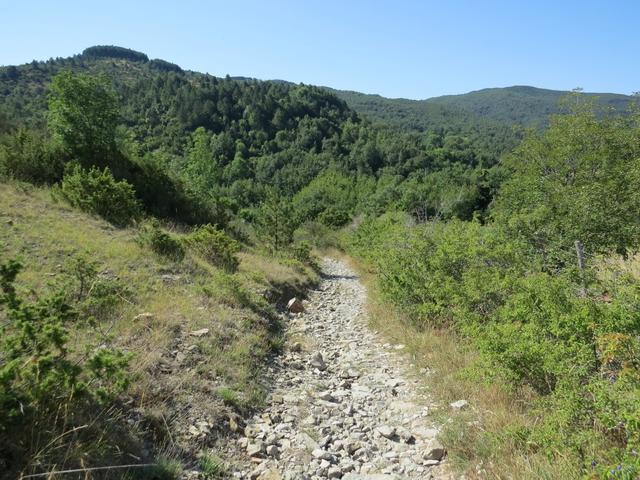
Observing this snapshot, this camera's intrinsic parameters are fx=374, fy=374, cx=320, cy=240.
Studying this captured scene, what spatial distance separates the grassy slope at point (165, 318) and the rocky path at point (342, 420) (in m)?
0.53

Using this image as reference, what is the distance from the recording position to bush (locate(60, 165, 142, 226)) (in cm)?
1309

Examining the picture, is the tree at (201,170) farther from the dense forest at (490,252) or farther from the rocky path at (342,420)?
the rocky path at (342,420)

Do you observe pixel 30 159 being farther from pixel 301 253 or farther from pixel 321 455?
pixel 321 455

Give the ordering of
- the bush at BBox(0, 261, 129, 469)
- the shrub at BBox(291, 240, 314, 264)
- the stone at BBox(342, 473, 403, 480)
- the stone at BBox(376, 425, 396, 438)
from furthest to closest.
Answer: the shrub at BBox(291, 240, 314, 264)
the stone at BBox(376, 425, 396, 438)
the stone at BBox(342, 473, 403, 480)
the bush at BBox(0, 261, 129, 469)

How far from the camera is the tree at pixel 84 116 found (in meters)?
16.1

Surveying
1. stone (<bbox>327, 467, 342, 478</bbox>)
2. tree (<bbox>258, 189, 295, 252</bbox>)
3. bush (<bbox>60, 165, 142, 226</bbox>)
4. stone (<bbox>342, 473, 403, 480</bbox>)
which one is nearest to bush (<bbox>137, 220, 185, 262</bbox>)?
bush (<bbox>60, 165, 142, 226</bbox>)

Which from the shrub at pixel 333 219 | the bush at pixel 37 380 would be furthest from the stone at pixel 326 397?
the shrub at pixel 333 219

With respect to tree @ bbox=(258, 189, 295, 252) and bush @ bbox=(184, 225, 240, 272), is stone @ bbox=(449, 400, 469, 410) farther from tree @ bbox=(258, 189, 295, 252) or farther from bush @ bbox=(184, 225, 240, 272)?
tree @ bbox=(258, 189, 295, 252)

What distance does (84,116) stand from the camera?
1662cm

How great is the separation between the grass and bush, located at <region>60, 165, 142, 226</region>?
11.4 m

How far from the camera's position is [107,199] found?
13312 millimetres

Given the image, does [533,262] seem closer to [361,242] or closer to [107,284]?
[107,284]

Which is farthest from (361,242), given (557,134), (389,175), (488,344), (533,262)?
(389,175)

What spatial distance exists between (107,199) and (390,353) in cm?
1123
